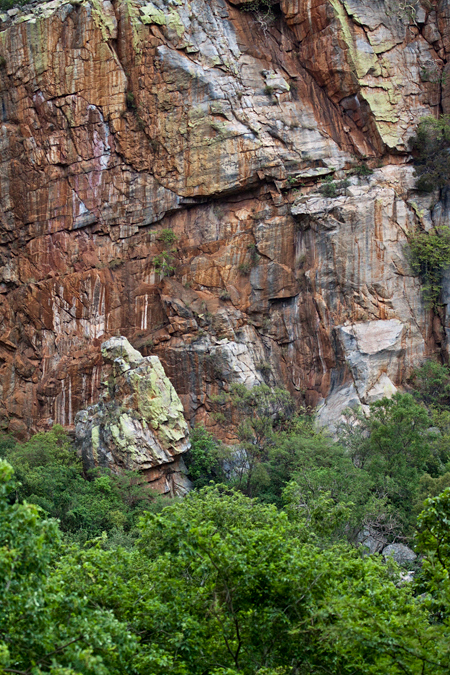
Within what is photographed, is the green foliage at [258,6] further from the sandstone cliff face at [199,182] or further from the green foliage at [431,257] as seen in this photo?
the green foliage at [431,257]

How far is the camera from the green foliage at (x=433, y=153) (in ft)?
128

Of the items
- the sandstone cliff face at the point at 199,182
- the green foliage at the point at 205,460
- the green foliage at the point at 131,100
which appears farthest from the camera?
the green foliage at the point at 131,100

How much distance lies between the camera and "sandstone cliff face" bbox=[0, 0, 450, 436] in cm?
3788

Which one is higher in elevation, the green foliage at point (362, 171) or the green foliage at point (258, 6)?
the green foliage at point (258, 6)

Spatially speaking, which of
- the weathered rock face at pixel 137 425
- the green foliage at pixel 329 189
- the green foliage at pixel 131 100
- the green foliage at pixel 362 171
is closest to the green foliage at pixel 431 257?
the green foliage at pixel 362 171

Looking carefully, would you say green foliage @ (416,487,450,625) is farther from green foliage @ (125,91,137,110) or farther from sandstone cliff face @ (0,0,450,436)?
green foliage @ (125,91,137,110)

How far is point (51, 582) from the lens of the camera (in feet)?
33.8

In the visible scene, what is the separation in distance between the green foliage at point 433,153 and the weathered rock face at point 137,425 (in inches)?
650

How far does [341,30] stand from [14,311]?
22.2 meters

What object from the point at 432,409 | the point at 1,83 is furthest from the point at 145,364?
the point at 1,83

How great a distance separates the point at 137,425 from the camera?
32.8m

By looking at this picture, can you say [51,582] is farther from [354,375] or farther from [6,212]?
[6,212]

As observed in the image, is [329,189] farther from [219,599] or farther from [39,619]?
[39,619]

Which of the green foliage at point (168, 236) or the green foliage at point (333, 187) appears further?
the green foliage at point (168, 236)
